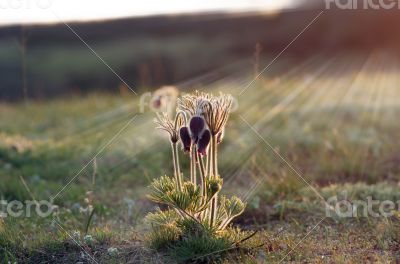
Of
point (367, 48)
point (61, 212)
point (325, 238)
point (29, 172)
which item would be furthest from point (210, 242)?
point (367, 48)

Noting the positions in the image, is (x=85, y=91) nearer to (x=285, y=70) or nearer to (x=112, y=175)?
(x=285, y=70)

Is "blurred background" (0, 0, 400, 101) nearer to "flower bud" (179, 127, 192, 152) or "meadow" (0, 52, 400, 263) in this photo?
"meadow" (0, 52, 400, 263)

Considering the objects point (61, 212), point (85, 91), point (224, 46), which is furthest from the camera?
point (224, 46)

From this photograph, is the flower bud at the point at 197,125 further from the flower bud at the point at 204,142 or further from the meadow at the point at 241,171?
the meadow at the point at 241,171

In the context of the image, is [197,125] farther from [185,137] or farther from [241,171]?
[241,171]

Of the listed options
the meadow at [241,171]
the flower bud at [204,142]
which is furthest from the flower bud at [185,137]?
the meadow at [241,171]

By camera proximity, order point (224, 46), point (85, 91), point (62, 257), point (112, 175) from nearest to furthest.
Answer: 1. point (62, 257)
2. point (112, 175)
3. point (85, 91)
4. point (224, 46)

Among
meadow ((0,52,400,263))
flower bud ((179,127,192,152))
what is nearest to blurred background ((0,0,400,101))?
meadow ((0,52,400,263))

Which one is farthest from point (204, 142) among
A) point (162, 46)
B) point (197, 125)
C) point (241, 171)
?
point (162, 46)
